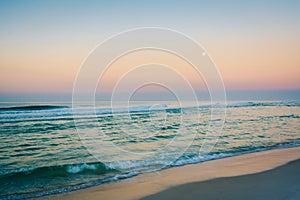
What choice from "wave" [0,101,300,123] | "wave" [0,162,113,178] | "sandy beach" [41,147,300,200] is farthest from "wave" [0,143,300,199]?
"wave" [0,101,300,123]

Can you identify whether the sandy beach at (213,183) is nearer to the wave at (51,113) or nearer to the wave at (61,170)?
the wave at (61,170)

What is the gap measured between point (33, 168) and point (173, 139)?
301 inches

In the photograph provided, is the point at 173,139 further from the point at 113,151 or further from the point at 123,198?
the point at 123,198

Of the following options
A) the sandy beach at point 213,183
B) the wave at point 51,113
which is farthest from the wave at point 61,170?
the wave at point 51,113

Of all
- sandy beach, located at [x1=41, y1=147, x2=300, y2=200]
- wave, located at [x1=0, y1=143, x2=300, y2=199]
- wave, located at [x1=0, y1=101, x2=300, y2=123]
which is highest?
wave, located at [x1=0, y1=101, x2=300, y2=123]

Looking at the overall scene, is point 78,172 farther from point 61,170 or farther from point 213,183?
point 213,183

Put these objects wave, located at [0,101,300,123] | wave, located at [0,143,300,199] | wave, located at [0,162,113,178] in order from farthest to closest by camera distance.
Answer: wave, located at [0,101,300,123], wave, located at [0,162,113,178], wave, located at [0,143,300,199]

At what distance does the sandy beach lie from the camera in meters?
5.34

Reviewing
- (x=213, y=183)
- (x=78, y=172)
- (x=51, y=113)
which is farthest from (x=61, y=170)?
(x=51, y=113)

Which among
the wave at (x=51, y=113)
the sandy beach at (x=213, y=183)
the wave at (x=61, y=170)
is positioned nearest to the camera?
the sandy beach at (x=213, y=183)

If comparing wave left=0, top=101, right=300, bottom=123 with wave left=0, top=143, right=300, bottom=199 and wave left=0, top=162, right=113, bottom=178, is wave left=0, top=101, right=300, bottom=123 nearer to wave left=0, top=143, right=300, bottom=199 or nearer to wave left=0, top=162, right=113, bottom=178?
wave left=0, top=143, right=300, bottom=199

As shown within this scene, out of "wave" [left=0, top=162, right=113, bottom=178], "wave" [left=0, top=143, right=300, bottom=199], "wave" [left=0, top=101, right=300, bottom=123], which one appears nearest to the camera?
"wave" [left=0, top=143, right=300, bottom=199]

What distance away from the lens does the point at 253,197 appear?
502 cm

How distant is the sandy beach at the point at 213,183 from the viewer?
5.34 metres
